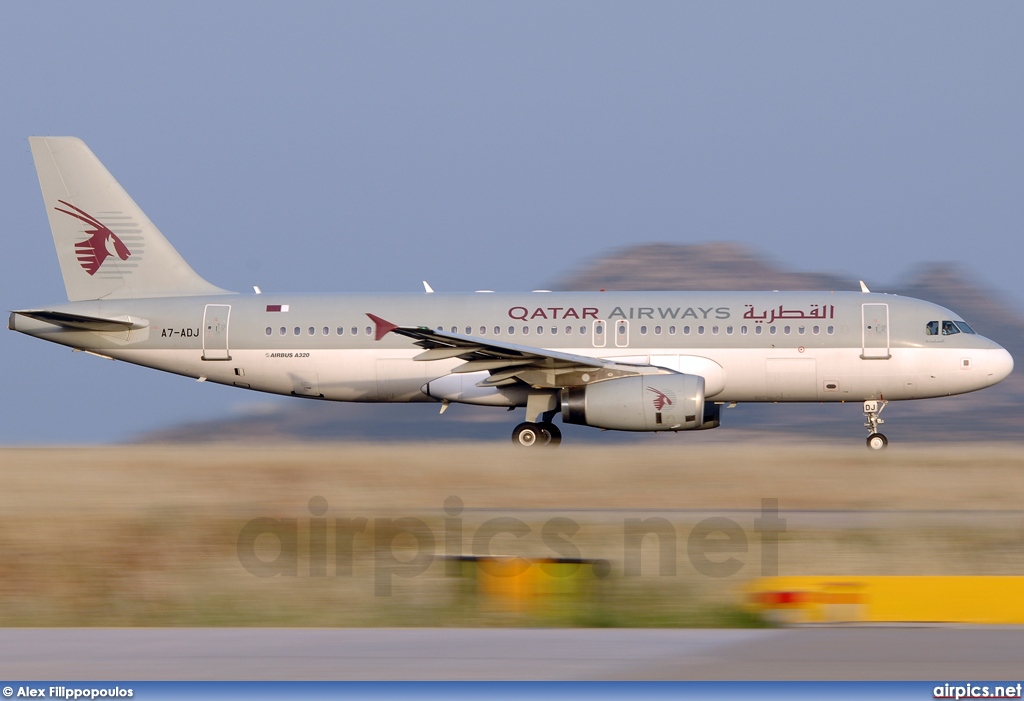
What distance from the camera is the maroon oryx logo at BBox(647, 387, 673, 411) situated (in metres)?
26.0

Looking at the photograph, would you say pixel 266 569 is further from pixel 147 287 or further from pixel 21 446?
pixel 147 287

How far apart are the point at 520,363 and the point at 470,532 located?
1090cm

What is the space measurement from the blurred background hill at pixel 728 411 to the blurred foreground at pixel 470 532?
19.9m

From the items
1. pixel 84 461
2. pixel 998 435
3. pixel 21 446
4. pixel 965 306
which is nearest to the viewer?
pixel 84 461

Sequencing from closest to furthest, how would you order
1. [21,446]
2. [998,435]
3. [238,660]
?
1. [238,660]
2. [21,446]
3. [998,435]

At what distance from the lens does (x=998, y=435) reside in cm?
9100

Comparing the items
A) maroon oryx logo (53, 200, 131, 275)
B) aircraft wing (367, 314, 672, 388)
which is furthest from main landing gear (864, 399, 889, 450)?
maroon oryx logo (53, 200, 131, 275)

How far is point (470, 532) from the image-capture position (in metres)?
16.6

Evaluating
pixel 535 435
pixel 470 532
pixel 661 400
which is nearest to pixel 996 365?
pixel 661 400

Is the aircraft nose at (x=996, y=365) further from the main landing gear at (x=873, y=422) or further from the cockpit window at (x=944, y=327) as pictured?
the main landing gear at (x=873, y=422)

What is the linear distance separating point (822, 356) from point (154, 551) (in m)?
16.2

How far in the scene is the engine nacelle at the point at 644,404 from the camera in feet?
85.3

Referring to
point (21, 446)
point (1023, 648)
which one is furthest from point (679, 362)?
point (1023, 648)

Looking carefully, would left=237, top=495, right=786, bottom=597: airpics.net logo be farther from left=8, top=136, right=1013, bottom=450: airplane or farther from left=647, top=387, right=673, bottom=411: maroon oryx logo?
left=8, top=136, right=1013, bottom=450: airplane
